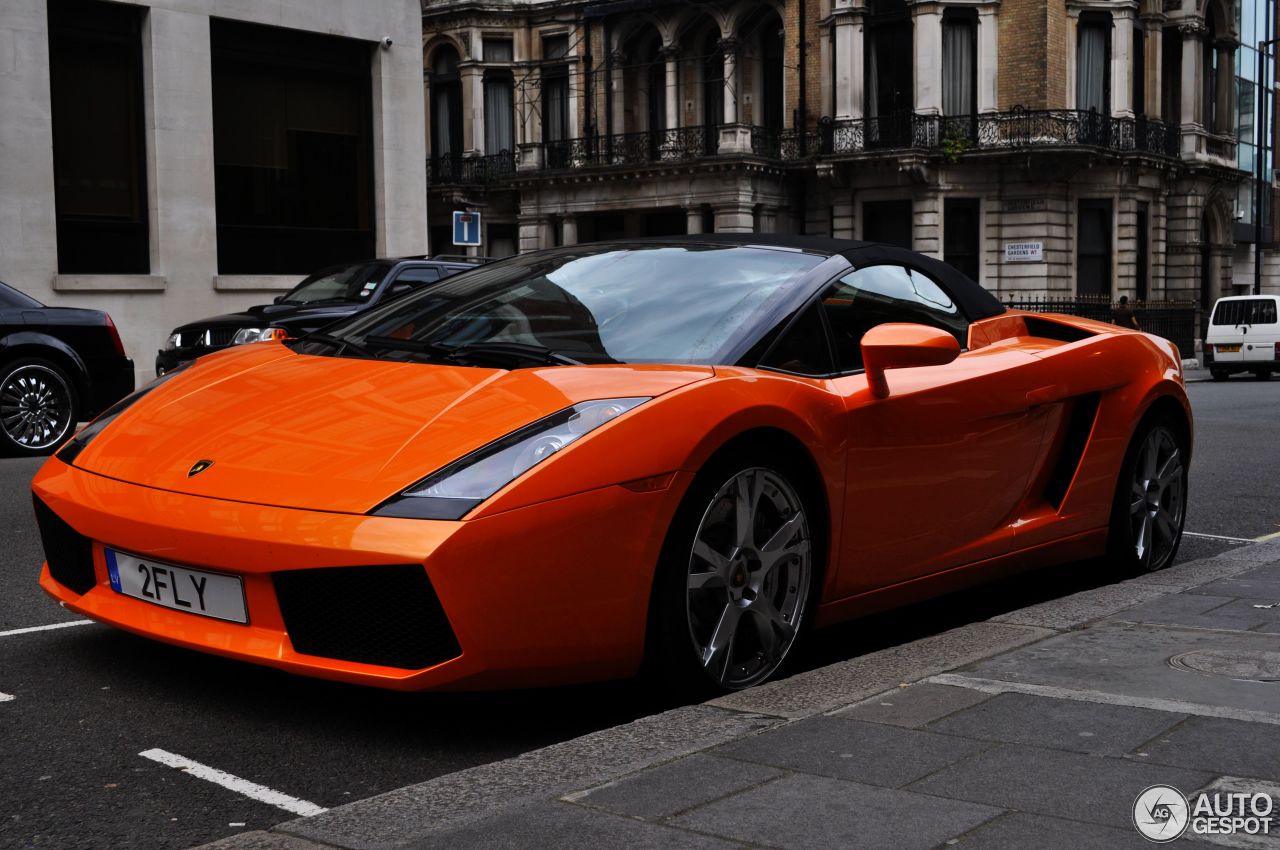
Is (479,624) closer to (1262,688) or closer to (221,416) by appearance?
(221,416)

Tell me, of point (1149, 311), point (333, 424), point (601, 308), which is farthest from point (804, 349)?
point (1149, 311)

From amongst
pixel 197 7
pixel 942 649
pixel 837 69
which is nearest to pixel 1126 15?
pixel 837 69

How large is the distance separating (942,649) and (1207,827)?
1.60m

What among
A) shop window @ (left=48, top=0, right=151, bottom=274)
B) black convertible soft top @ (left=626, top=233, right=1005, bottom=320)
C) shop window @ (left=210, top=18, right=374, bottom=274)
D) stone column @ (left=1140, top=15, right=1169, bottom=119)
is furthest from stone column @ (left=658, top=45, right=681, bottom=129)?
black convertible soft top @ (left=626, top=233, right=1005, bottom=320)

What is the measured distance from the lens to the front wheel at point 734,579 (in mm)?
3746

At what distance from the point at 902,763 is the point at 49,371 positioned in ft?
33.8

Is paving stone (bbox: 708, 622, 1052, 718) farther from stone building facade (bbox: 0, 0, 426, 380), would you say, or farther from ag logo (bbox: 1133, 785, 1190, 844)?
stone building facade (bbox: 0, 0, 426, 380)

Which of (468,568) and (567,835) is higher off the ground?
(468,568)

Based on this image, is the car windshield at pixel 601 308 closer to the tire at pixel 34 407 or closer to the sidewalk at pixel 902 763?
Answer: the sidewalk at pixel 902 763

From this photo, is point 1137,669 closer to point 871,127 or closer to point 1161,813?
point 1161,813

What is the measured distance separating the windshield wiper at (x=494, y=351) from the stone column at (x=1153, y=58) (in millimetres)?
41318

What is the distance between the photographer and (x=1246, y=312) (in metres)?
30.3

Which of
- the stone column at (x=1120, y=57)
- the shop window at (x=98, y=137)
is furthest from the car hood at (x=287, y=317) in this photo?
the stone column at (x=1120, y=57)

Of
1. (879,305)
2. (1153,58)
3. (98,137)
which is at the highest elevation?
(1153,58)
